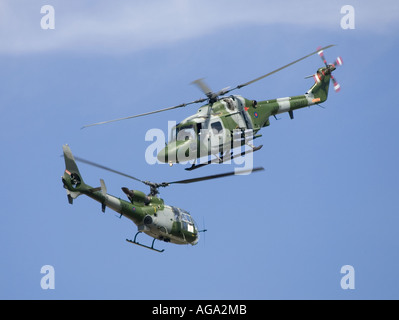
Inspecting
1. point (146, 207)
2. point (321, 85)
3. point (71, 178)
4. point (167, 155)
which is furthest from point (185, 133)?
point (321, 85)

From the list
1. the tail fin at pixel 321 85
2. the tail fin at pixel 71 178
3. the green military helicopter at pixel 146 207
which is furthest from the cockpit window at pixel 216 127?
the tail fin at pixel 321 85

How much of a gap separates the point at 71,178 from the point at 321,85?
1095 centimetres

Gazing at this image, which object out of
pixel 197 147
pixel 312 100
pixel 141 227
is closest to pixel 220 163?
pixel 197 147

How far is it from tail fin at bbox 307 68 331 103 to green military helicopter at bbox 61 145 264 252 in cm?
677

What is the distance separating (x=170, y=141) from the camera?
100 feet

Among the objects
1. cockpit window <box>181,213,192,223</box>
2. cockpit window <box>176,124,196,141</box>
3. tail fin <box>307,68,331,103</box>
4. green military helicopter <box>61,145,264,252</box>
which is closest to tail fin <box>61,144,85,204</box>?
green military helicopter <box>61,145,264,252</box>

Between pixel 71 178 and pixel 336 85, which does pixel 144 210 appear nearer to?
pixel 71 178

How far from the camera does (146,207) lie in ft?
101

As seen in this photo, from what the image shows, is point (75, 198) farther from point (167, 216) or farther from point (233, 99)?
point (233, 99)

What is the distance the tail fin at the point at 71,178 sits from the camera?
→ 29.1m

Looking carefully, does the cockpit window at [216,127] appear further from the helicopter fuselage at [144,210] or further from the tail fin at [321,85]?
the tail fin at [321,85]

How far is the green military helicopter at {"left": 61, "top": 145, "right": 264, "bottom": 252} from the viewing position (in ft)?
95.8

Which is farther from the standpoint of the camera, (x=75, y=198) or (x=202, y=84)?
(x=202, y=84)

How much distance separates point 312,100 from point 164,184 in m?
7.07
